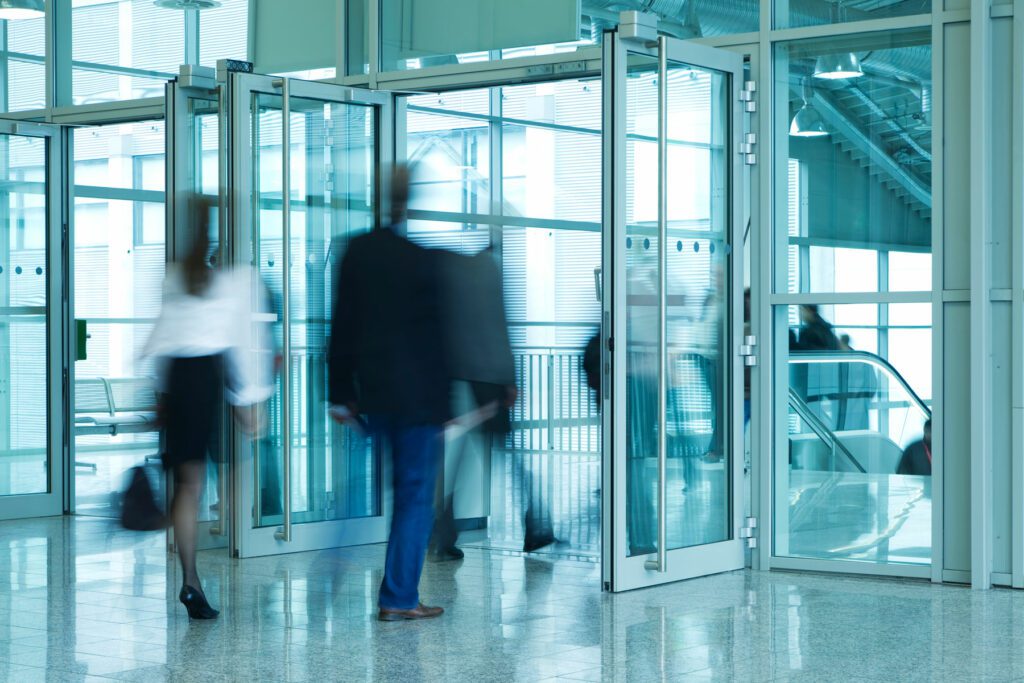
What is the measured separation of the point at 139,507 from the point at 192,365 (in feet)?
2.23

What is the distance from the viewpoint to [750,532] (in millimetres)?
7117

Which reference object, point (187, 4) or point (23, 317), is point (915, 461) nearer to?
point (187, 4)

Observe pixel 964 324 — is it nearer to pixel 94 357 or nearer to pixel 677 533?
pixel 677 533

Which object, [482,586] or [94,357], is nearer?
[482,586]

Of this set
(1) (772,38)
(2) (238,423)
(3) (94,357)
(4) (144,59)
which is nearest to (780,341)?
(1) (772,38)

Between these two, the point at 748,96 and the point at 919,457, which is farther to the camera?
the point at 748,96

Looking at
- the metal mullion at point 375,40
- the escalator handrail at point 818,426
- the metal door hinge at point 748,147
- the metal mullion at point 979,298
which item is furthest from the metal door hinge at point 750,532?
the metal mullion at point 375,40

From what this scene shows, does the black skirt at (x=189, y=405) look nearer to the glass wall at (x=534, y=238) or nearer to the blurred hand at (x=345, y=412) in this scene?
the blurred hand at (x=345, y=412)

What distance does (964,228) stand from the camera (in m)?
6.69

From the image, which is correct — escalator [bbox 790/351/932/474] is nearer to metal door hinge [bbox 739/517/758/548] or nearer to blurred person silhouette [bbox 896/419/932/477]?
blurred person silhouette [bbox 896/419/932/477]

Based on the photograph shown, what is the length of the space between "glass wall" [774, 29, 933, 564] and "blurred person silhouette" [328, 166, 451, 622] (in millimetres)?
2167

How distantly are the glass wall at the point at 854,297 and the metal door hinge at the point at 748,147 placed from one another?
13 cm

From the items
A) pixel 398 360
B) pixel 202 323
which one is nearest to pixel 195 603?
pixel 202 323

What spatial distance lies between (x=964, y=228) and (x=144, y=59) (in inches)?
204
